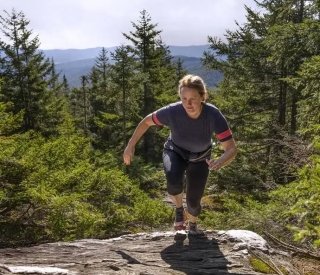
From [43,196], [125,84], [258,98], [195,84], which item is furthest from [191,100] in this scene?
[125,84]

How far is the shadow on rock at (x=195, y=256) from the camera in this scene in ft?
13.8

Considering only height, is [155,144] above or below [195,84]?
below

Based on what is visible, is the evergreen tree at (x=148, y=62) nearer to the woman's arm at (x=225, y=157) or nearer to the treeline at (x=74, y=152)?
the treeline at (x=74, y=152)

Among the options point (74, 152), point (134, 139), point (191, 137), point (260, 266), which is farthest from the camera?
point (74, 152)

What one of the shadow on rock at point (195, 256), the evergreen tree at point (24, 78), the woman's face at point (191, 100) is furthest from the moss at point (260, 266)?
the evergreen tree at point (24, 78)

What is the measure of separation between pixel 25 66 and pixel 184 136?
22.5m

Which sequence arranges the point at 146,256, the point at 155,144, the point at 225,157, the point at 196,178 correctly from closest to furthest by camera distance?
the point at 225,157
the point at 146,256
the point at 196,178
the point at 155,144

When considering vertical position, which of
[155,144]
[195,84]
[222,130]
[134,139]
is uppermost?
[195,84]

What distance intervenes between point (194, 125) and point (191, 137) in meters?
0.18

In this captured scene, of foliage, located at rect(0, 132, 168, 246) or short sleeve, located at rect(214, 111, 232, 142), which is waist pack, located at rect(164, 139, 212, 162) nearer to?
short sleeve, located at rect(214, 111, 232, 142)

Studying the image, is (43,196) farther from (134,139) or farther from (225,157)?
(225,157)

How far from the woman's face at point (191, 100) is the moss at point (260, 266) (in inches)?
71.4

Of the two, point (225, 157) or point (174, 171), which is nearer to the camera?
point (225, 157)

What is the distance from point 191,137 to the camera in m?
4.91
